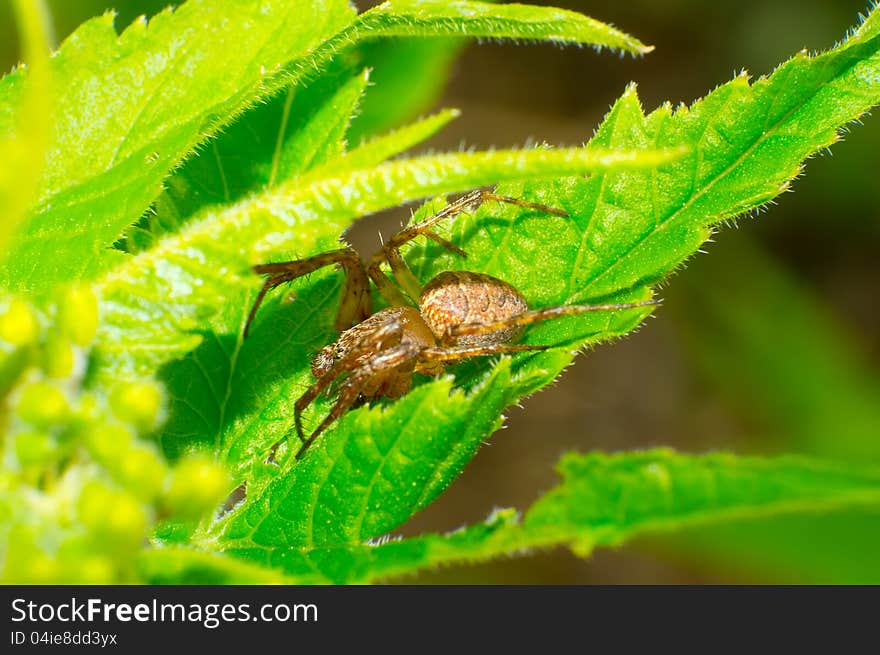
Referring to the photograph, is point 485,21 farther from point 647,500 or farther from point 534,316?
point 647,500

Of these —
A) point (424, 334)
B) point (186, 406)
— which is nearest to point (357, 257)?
point (424, 334)

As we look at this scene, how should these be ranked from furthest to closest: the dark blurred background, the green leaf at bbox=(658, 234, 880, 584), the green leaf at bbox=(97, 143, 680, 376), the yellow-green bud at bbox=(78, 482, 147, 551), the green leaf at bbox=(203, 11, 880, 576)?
the dark blurred background
the green leaf at bbox=(658, 234, 880, 584)
the green leaf at bbox=(203, 11, 880, 576)
the green leaf at bbox=(97, 143, 680, 376)
the yellow-green bud at bbox=(78, 482, 147, 551)

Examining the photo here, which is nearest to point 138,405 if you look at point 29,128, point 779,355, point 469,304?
point 29,128

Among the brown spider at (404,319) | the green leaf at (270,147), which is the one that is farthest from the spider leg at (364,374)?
the green leaf at (270,147)

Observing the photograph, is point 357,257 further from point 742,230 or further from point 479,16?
point 742,230

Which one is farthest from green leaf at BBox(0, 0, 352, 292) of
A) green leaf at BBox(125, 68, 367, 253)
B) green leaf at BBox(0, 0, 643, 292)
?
green leaf at BBox(125, 68, 367, 253)

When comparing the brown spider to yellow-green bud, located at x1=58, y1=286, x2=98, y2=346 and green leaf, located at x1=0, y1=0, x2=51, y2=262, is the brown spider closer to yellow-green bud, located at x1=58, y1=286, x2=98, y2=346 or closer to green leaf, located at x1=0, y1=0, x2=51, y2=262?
yellow-green bud, located at x1=58, y1=286, x2=98, y2=346
